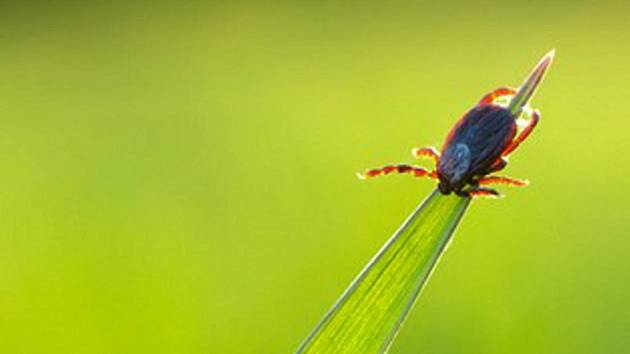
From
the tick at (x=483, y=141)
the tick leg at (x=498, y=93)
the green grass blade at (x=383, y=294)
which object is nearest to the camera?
the green grass blade at (x=383, y=294)

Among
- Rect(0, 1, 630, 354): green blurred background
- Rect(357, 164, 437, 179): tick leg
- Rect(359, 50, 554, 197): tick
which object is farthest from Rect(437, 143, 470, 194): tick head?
Rect(0, 1, 630, 354): green blurred background

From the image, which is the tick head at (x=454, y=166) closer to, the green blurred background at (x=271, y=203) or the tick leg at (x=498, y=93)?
the tick leg at (x=498, y=93)

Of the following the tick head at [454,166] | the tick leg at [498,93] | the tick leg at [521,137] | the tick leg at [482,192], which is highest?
the tick leg at [498,93]

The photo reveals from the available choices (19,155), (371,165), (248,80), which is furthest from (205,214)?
(248,80)

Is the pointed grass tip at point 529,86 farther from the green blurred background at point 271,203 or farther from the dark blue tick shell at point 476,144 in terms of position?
the green blurred background at point 271,203

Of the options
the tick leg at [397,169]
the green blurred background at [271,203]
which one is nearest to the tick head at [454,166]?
the tick leg at [397,169]

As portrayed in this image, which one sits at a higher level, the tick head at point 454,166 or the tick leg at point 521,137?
the tick leg at point 521,137

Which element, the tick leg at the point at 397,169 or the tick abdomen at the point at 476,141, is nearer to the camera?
the tick abdomen at the point at 476,141

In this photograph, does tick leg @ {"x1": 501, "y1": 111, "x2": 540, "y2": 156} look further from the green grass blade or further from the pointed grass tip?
the green grass blade

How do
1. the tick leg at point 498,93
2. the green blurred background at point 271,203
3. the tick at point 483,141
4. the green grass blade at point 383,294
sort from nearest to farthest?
the green grass blade at point 383,294, the tick at point 483,141, the tick leg at point 498,93, the green blurred background at point 271,203

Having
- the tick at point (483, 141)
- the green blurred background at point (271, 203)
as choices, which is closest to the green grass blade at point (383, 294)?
the tick at point (483, 141)
